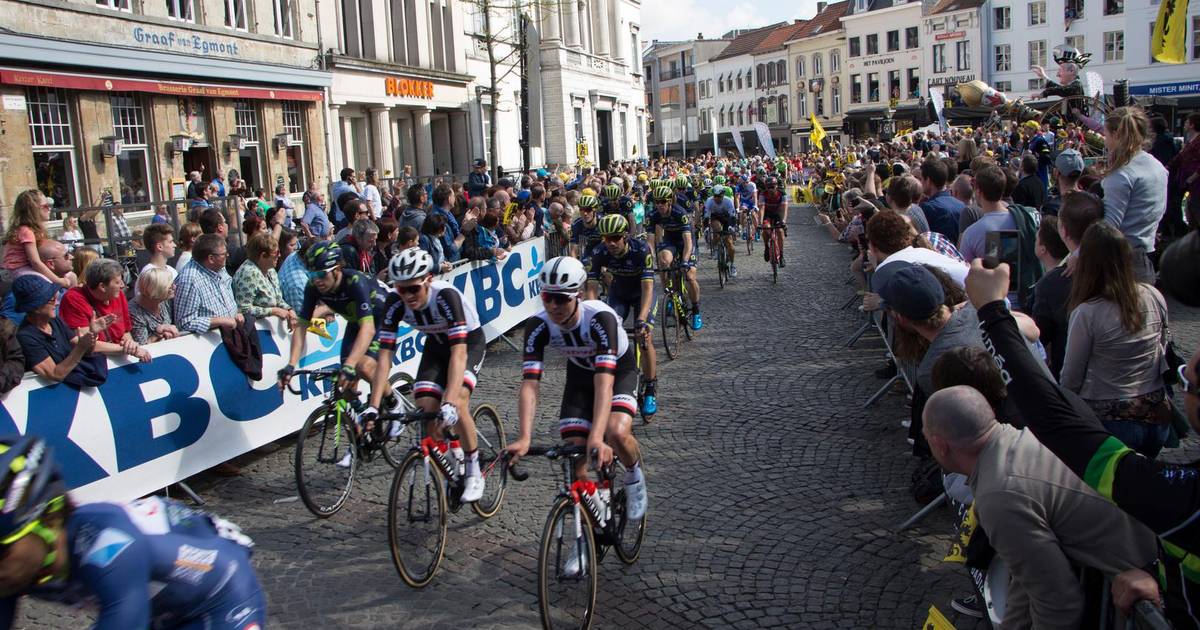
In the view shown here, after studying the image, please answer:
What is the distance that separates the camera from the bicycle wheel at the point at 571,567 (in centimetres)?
461

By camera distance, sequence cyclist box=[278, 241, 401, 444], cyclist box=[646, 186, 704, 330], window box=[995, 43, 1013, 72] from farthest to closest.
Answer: window box=[995, 43, 1013, 72] → cyclist box=[646, 186, 704, 330] → cyclist box=[278, 241, 401, 444]

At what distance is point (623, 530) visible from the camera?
17.5ft

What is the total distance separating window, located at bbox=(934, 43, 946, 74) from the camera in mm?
67000

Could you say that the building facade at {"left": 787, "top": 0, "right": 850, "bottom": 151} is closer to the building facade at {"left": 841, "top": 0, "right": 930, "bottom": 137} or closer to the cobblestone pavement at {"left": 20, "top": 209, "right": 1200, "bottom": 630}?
the building facade at {"left": 841, "top": 0, "right": 930, "bottom": 137}

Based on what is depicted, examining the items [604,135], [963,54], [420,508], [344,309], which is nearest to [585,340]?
[420,508]

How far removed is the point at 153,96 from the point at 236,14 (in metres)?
3.86

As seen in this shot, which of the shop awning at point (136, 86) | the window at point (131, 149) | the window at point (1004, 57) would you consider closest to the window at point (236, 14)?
the shop awning at point (136, 86)

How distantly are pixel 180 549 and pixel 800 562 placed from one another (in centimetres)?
381

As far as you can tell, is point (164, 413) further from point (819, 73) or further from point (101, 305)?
point (819, 73)

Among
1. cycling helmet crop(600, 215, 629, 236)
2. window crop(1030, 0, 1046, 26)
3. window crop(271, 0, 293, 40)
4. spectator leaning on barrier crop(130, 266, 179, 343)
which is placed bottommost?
spectator leaning on barrier crop(130, 266, 179, 343)

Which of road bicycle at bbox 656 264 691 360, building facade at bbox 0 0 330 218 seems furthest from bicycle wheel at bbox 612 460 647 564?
building facade at bbox 0 0 330 218

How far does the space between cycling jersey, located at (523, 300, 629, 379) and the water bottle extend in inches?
35.2

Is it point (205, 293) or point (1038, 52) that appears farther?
point (1038, 52)

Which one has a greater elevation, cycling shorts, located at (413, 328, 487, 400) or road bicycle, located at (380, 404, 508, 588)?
cycling shorts, located at (413, 328, 487, 400)
